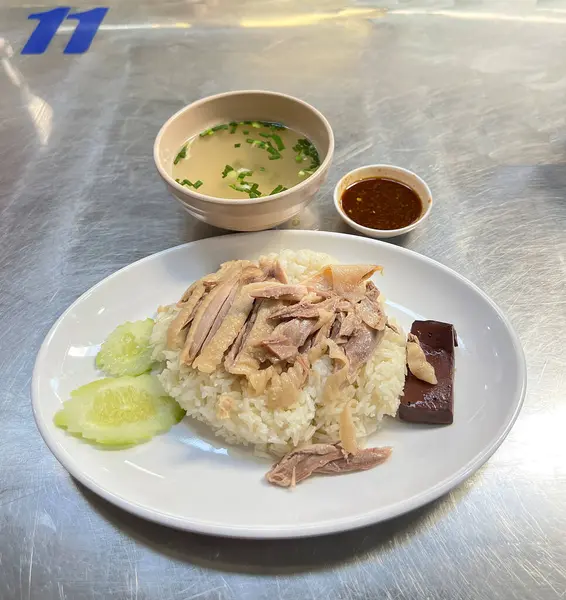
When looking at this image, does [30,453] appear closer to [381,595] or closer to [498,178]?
[381,595]

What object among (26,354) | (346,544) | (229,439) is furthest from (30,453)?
(346,544)

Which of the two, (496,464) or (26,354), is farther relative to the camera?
(26,354)

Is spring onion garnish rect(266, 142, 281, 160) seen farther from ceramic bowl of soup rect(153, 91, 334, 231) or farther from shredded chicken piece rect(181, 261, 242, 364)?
shredded chicken piece rect(181, 261, 242, 364)

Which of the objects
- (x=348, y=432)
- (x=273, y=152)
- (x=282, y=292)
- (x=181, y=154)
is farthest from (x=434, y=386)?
(x=181, y=154)

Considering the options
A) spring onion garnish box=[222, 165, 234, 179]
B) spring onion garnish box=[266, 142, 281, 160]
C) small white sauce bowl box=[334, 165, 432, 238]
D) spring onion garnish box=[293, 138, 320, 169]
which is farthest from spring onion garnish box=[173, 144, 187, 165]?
small white sauce bowl box=[334, 165, 432, 238]

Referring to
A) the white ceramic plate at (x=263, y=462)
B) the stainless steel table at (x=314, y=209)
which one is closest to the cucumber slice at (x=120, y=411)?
the white ceramic plate at (x=263, y=462)
